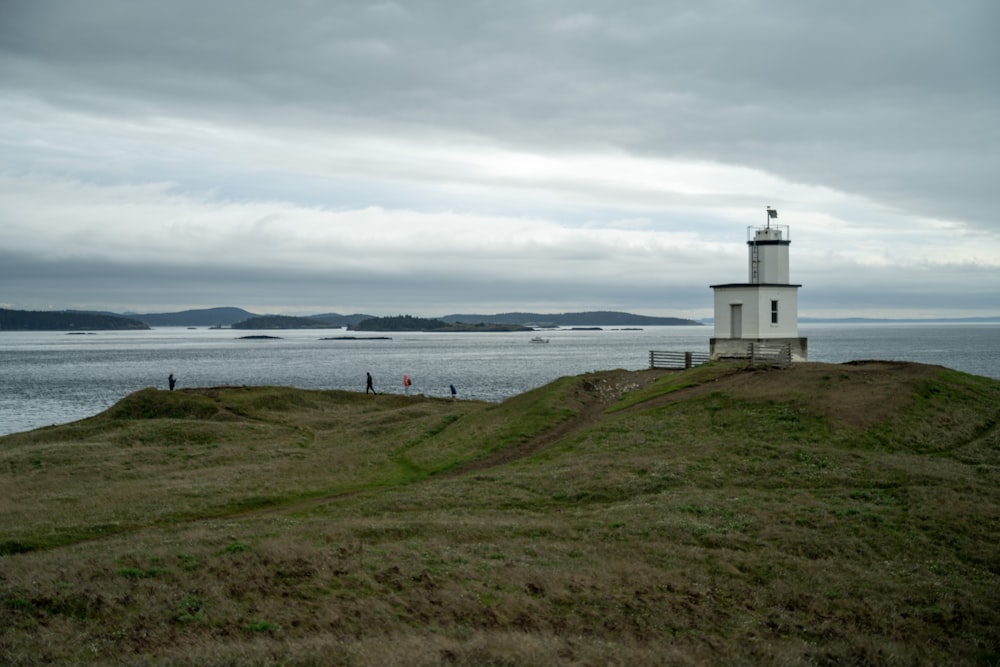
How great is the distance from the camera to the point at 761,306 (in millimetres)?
52469

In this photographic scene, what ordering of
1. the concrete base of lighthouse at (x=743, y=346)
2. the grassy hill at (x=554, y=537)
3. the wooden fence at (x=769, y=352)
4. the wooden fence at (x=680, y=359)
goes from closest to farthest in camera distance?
the grassy hill at (x=554, y=537) < the wooden fence at (x=769, y=352) < the wooden fence at (x=680, y=359) < the concrete base of lighthouse at (x=743, y=346)

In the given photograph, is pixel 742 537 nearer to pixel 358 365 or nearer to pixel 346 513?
pixel 346 513

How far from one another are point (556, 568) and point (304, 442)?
84.5 ft

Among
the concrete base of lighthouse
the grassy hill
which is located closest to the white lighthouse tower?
the concrete base of lighthouse

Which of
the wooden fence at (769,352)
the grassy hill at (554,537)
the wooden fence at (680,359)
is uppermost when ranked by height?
the wooden fence at (769,352)

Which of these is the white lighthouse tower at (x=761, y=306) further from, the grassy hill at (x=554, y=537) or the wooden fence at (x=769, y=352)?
the grassy hill at (x=554, y=537)

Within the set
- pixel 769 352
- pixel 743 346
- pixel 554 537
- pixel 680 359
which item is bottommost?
pixel 554 537

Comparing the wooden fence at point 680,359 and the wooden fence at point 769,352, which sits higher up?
the wooden fence at point 769,352

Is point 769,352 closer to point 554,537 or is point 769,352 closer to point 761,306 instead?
point 761,306

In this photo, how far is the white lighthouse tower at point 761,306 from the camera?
52594mm

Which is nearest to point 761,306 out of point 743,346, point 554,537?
point 743,346

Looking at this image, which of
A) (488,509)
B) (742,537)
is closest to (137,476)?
(488,509)

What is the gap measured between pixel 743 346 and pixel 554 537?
117 ft

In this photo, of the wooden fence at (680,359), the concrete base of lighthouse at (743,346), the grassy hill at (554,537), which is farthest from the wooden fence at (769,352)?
the grassy hill at (554,537)
